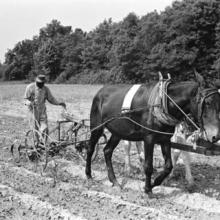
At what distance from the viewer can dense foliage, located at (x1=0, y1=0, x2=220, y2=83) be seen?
4172 centimetres

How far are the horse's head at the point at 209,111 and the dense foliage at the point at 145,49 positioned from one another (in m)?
18.9

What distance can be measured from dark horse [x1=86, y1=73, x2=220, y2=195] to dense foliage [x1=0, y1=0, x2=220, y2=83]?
17405 millimetres

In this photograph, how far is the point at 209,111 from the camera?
5.43 metres

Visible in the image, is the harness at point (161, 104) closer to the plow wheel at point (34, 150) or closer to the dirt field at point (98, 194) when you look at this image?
the dirt field at point (98, 194)

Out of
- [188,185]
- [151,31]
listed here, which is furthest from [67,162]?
[151,31]

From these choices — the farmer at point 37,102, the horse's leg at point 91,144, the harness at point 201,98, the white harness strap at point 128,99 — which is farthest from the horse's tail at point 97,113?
the harness at point 201,98

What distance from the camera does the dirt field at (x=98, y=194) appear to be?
17.9 feet

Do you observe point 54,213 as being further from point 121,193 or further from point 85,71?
point 85,71

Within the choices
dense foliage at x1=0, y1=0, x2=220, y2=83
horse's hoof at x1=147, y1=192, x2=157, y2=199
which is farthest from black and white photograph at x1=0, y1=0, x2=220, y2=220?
dense foliage at x1=0, y1=0, x2=220, y2=83

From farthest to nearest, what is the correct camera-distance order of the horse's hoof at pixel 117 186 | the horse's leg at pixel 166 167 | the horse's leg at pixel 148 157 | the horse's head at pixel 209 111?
the horse's hoof at pixel 117 186, the horse's leg at pixel 166 167, the horse's leg at pixel 148 157, the horse's head at pixel 209 111

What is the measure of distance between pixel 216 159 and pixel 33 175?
162 inches

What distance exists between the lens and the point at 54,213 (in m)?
5.38

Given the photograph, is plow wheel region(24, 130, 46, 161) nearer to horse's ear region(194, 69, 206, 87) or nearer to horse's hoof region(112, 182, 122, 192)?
horse's hoof region(112, 182, 122, 192)

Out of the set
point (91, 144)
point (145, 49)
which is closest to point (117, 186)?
point (91, 144)
